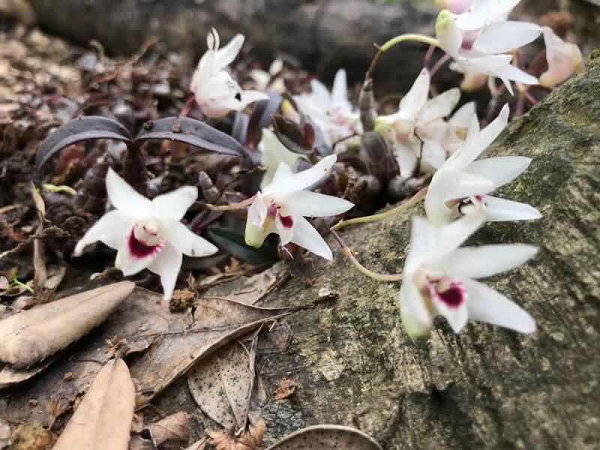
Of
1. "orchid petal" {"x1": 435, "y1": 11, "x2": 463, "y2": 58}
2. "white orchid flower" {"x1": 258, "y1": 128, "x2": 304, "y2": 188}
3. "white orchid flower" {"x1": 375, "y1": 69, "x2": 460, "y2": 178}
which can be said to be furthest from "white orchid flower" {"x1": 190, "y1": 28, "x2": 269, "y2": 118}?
"orchid petal" {"x1": 435, "y1": 11, "x2": 463, "y2": 58}

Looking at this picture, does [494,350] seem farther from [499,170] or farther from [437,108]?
[437,108]

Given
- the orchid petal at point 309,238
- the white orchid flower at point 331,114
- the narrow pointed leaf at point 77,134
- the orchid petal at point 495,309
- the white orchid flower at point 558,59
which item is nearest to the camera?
the orchid petal at point 495,309

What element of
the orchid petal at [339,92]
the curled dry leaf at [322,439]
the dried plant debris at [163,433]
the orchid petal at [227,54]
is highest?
the orchid petal at [227,54]

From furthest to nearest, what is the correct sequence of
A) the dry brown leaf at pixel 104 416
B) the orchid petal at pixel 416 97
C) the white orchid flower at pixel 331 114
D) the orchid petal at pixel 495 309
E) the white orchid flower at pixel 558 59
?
1. the white orchid flower at pixel 331 114
2. the white orchid flower at pixel 558 59
3. the orchid petal at pixel 416 97
4. the dry brown leaf at pixel 104 416
5. the orchid petal at pixel 495 309

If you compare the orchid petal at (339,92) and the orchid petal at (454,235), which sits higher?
the orchid petal at (454,235)

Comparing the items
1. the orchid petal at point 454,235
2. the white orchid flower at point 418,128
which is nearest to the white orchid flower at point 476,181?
the orchid petal at point 454,235

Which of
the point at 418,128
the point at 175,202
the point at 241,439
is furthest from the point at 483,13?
the point at 241,439

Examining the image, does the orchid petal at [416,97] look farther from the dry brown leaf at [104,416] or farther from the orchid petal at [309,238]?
the dry brown leaf at [104,416]
